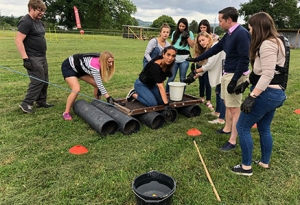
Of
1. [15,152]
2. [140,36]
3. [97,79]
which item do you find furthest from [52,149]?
[140,36]

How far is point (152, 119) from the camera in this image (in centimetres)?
490

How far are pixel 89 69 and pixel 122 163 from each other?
2221 mm

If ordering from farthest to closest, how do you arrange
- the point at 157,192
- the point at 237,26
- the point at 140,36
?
the point at 140,36
the point at 237,26
the point at 157,192

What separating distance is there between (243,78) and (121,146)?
2.22m

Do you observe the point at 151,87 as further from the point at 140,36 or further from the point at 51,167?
the point at 140,36

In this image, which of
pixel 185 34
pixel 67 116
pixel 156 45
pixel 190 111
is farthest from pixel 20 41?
pixel 190 111

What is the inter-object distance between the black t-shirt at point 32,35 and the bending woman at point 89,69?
74 cm

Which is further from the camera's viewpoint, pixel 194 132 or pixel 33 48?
pixel 33 48

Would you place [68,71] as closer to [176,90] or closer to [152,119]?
[152,119]

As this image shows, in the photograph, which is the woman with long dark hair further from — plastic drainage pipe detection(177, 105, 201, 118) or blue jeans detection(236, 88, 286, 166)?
blue jeans detection(236, 88, 286, 166)

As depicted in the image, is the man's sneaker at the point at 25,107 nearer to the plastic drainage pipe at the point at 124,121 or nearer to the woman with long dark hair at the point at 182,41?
the plastic drainage pipe at the point at 124,121

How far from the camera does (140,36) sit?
42062 millimetres

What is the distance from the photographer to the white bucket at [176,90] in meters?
5.50

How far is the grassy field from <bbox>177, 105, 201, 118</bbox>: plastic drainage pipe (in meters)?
0.13
